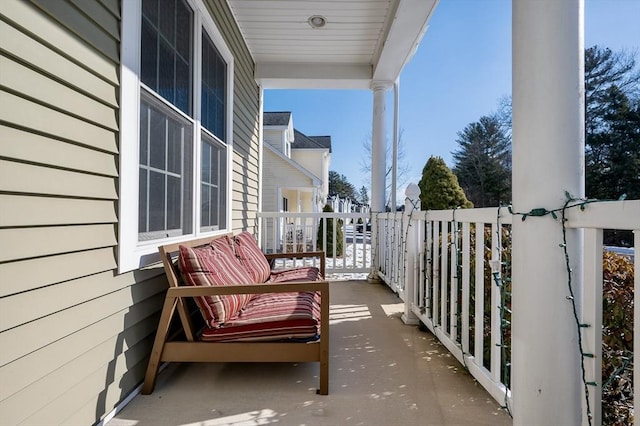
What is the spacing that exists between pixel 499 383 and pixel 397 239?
2.35 meters

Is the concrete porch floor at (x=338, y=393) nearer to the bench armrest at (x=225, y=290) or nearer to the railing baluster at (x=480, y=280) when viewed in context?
the railing baluster at (x=480, y=280)

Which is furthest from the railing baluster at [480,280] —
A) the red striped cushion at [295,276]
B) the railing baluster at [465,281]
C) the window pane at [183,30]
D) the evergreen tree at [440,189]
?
the evergreen tree at [440,189]

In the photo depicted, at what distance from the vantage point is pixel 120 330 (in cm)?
171

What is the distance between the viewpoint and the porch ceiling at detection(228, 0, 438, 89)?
3.52 meters

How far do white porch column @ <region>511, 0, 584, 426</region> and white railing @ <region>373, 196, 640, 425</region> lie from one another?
5 centimetres

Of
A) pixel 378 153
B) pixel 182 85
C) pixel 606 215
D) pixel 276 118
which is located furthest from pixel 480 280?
pixel 276 118

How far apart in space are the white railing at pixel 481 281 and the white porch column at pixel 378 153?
100 centimetres

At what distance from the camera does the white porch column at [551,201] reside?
114 centimetres

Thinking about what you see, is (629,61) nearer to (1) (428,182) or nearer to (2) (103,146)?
(1) (428,182)

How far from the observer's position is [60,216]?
132cm

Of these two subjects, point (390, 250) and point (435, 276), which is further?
point (390, 250)

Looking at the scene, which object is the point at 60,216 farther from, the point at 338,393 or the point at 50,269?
the point at 338,393

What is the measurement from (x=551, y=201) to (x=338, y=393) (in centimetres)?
140

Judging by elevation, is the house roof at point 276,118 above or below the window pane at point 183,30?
above
